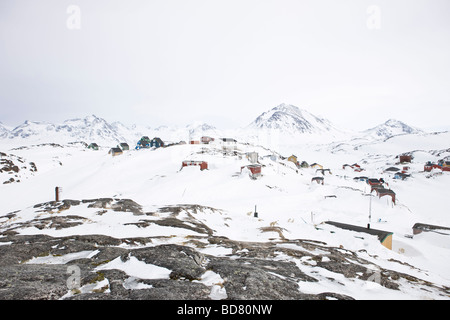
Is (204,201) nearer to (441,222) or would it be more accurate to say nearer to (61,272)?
(61,272)

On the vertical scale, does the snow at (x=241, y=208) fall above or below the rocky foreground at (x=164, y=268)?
below

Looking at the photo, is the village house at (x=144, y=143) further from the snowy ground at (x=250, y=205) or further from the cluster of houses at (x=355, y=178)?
the snowy ground at (x=250, y=205)

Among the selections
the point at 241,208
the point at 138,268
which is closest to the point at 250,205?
the point at 241,208

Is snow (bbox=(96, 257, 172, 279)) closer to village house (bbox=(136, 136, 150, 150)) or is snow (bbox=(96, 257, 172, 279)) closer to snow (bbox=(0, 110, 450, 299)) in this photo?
snow (bbox=(0, 110, 450, 299))

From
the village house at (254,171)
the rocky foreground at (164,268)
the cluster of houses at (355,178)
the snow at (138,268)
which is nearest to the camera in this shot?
the rocky foreground at (164,268)

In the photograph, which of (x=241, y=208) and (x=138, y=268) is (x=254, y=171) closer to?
(x=241, y=208)

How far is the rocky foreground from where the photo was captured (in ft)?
16.6

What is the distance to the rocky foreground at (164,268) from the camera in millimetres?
5062

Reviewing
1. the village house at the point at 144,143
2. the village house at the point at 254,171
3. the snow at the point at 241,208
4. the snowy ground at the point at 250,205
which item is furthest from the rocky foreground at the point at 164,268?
the village house at the point at 144,143

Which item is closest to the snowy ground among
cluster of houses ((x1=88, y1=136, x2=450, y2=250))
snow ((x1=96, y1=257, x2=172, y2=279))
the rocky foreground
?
snow ((x1=96, y1=257, x2=172, y2=279))

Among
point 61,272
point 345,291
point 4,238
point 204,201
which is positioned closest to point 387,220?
point 204,201

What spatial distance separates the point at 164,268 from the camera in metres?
6.51

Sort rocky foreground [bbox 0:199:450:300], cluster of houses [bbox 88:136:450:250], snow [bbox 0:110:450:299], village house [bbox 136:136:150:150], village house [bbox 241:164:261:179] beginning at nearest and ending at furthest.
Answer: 1. rocky foreground [bbox 0:199:450:300]
2. snow [bbox 0:110:450:299]
3. cluster of houses [bbox 88:136:450:250]
4. village house [bbox 241:164:261:179]
5. village house [bbox 136:136:150:150]

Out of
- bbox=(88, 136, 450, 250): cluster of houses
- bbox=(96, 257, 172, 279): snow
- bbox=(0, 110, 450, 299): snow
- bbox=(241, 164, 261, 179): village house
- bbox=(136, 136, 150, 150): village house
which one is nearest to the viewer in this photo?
bbox=(96, 257, 172, 279): snow
